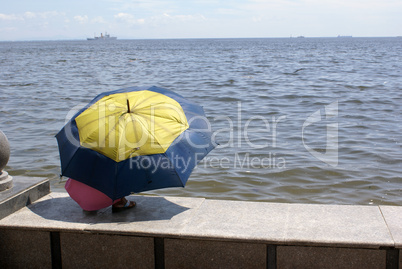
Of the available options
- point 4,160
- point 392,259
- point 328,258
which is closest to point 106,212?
point 4,160

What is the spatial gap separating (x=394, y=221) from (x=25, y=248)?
281 cm

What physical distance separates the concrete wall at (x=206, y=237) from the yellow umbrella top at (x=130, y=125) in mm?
585


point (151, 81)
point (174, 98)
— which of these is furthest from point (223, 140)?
point (151, 81)

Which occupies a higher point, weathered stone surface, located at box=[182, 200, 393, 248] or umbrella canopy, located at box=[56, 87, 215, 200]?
umbrella canopy, located at box=[56, 87, 215, 200]

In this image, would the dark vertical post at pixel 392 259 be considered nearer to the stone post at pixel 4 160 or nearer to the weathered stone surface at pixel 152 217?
the weathered stone surface at pixel 152 217

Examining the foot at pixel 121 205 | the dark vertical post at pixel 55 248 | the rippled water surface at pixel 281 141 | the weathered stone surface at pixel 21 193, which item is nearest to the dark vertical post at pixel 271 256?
the foot at pixel 121 205

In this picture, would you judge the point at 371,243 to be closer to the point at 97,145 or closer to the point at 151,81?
the point at 97,145

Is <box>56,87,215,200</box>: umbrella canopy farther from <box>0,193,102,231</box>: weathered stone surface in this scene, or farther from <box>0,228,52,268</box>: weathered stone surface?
<box>0,228,52,268</box>: weathered stone surface

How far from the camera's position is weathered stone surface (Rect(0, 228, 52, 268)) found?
3.46 metres

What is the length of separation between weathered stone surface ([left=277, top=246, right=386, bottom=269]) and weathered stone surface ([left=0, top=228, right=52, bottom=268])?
178cm

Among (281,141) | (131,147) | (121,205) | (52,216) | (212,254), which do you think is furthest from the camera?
(281,141)

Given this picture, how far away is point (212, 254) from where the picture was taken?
3232 millimetres

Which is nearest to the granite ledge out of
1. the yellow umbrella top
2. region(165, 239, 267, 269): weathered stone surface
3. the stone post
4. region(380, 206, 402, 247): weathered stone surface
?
region(380, 206, 402, 247): weathered stone surface

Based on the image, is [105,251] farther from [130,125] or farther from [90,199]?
[130,125]
